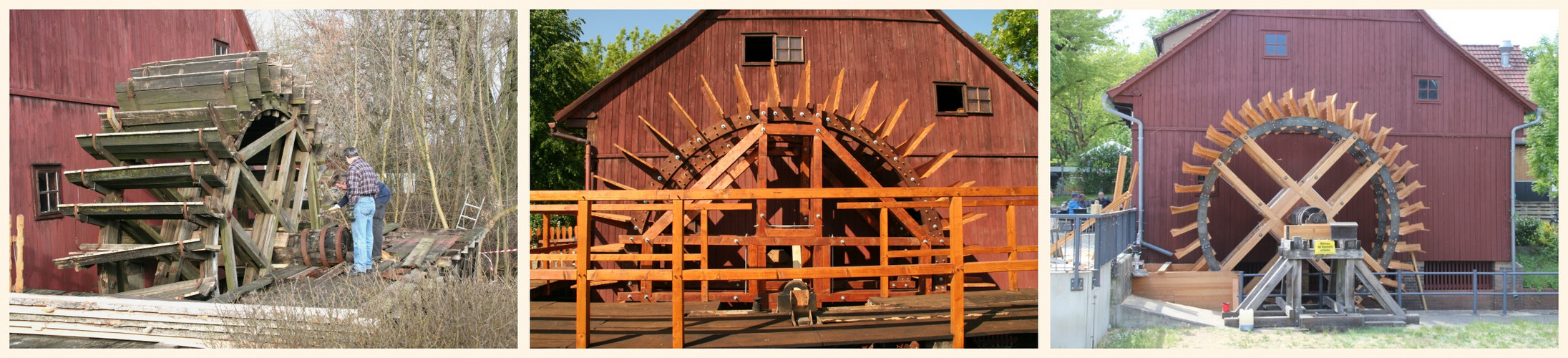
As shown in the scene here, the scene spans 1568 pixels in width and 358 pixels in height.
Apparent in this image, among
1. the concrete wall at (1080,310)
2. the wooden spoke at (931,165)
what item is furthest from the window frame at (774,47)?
the concrete wall at (1080,310)

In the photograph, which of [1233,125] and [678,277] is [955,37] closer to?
[1233,125]

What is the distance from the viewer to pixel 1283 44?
9.20 metres

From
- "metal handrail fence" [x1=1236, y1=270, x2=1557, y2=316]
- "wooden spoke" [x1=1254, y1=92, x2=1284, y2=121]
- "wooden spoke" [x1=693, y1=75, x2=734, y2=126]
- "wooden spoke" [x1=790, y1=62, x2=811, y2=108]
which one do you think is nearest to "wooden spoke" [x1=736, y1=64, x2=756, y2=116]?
"wooden spoke" [x1=693, y1=75, x2=734, y2=126]

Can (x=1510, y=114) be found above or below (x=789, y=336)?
above

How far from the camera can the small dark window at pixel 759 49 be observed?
835 cm

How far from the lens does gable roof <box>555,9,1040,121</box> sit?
8125mm

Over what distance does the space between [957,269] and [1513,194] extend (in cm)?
764

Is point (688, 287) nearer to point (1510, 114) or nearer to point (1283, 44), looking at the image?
point (1283, 44)

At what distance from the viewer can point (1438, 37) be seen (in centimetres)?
898

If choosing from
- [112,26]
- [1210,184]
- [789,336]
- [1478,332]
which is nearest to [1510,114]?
[1478,332]

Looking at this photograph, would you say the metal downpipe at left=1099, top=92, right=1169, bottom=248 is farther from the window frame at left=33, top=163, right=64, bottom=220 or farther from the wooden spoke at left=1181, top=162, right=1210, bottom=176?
the window frame at left=33, top=163, right=64, bottom=220

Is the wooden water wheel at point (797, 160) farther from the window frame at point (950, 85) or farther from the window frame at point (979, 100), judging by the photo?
the window frame at point (979, 100)

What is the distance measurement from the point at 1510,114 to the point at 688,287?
28.4 feet

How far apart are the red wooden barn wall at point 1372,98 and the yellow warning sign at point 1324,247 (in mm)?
1237
